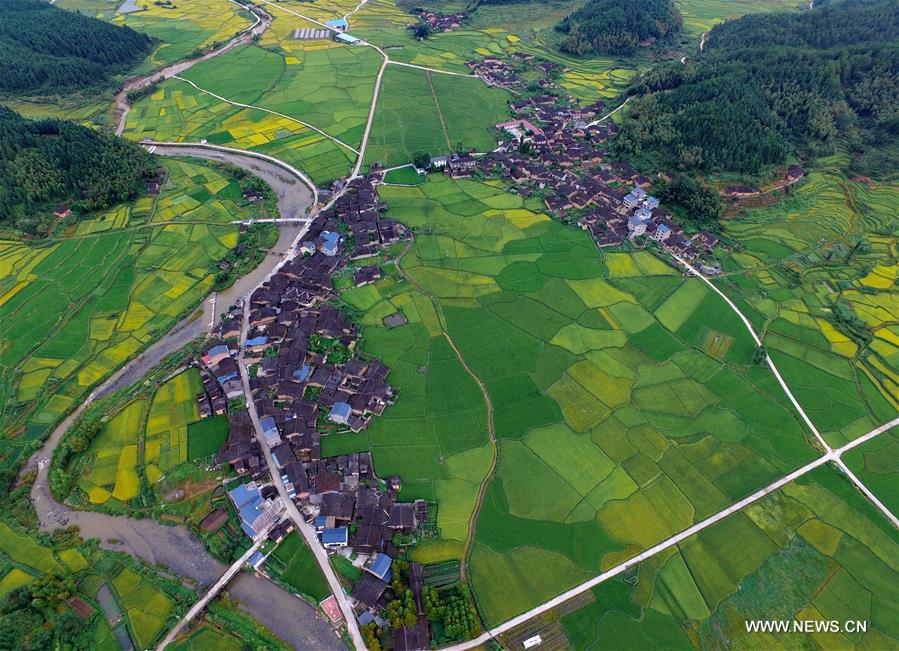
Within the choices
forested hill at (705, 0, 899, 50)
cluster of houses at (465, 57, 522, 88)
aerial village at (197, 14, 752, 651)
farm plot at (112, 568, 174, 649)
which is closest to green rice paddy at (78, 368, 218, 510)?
aerial village at (197, 14, 752, 651)

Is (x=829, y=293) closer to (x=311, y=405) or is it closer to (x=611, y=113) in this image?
(x=611, y=113)

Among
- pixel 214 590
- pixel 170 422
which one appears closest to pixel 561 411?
pixel 214 590

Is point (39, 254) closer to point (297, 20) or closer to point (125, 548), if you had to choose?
point (125, 548)

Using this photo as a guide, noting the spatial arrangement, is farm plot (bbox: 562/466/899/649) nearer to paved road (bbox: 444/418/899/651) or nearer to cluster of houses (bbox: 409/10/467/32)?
paved road (bbox: 444/418/899/651)

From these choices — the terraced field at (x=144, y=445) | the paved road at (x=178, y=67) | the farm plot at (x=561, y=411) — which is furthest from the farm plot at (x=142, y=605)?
the paved road at (x=178, y=67)

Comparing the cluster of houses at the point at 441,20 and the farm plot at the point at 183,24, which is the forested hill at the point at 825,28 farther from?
the farm plot at the point at 183,24
